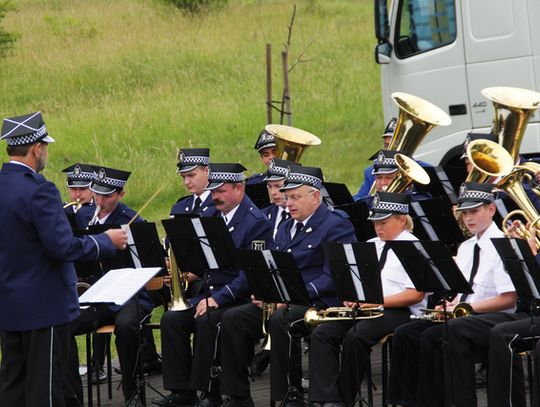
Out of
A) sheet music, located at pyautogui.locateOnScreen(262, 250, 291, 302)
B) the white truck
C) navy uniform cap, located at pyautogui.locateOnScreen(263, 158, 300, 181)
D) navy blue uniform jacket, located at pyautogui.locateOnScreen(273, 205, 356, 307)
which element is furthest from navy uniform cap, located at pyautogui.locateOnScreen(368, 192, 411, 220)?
the white truck

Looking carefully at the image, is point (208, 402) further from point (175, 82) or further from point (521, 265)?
point (175, 82)

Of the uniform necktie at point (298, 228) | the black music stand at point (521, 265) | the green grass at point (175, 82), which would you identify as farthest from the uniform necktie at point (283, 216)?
the green grass at point (175, 82)

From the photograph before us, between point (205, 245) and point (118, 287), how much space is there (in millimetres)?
1095

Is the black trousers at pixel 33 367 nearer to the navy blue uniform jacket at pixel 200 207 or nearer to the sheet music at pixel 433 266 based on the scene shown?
the sheet music at pixel 433 266

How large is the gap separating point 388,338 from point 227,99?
56.7ft

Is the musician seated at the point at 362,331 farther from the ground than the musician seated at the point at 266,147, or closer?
closer

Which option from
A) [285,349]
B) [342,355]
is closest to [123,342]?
[285,349]

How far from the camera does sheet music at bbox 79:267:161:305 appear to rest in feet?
25.3

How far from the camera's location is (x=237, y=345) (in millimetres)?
8977

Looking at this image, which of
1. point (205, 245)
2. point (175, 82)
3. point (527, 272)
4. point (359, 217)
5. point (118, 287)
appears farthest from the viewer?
point (175, 82)

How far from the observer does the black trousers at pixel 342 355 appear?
8.38 m

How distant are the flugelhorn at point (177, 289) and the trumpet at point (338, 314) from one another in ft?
4.15

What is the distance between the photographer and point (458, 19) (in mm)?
12531

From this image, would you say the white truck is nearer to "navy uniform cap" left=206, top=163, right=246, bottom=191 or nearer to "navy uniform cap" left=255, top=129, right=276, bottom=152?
"navy uniform cap" left=255, top=129, right=276, bottom=152
